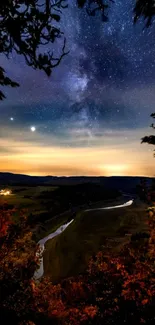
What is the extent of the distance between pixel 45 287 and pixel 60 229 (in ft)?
127

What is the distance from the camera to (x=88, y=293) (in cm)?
3322

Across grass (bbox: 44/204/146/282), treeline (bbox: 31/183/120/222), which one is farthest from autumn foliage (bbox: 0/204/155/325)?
treeline (bbox: 31/183/120/222)

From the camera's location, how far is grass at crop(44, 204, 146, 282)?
155ft

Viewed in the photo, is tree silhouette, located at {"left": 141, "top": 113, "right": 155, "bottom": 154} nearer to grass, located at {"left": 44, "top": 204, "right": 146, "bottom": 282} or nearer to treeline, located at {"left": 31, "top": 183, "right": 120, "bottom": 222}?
grass, located at {"left": 44, "top": 204, "right": 146, "bottom": 282}

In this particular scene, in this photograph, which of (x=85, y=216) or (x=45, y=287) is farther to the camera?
(x=85, y=216)

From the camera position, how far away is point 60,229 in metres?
76.9

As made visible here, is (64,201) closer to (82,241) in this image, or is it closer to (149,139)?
(82,241)

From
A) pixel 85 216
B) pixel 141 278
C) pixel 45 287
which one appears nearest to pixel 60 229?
pixel 85 216

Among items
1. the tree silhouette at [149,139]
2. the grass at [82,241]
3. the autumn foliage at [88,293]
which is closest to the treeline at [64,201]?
the grass at [82,241]

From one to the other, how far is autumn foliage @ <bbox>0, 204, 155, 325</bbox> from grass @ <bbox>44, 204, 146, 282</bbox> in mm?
4446

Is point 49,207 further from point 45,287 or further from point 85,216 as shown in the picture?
point 45,287

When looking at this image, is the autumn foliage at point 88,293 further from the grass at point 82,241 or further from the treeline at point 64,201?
the treeline at point 64,201

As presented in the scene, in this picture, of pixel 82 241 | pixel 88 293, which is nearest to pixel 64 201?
pixel 82 241

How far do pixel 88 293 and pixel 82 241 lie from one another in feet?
94.6
